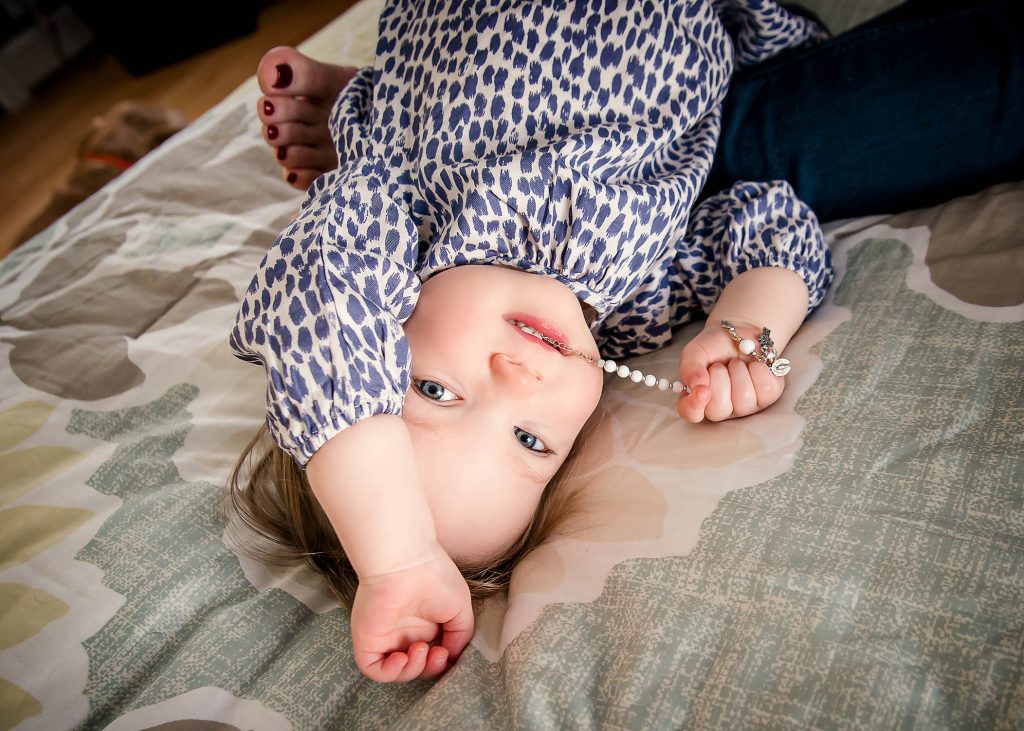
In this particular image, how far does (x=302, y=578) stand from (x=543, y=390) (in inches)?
12.5

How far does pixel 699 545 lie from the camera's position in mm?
604

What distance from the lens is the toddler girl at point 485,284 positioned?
0.62 m

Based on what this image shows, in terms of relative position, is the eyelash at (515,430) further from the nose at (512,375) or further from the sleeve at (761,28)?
the sleeve at (761,28)

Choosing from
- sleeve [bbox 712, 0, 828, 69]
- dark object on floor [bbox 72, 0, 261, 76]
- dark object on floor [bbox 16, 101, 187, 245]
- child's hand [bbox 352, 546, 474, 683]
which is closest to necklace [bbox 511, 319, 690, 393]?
child's hand [bbox 352, 546, 474, 683]

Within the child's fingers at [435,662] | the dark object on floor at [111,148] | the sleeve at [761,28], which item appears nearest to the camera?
the child's fingers at [435,662]

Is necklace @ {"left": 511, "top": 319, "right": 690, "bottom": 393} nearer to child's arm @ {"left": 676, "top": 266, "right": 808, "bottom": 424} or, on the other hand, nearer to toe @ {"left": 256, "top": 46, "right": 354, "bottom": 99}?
child's arm @ {"left": 676, "top": 266, "right": 808, "bottom": 424}

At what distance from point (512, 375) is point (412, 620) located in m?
0.24

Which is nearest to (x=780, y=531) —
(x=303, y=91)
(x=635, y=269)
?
(x=635, y=269)

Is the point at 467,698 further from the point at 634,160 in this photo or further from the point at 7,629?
the point at 634,160

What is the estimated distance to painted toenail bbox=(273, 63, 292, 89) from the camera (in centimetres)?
107

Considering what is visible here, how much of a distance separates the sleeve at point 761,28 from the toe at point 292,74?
0.59 metres

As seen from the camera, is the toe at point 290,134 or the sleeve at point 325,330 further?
the toe at point 290,134

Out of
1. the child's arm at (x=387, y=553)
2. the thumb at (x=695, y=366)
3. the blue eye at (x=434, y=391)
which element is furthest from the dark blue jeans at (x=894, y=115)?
the child's arm at (x=387, y=553)

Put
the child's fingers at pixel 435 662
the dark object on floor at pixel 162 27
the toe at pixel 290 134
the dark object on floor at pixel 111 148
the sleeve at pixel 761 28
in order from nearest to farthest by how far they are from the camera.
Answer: the child's fingers at pixel 435 662, the sleeve at pixel 761 28, the toe at pixel 290 134, the dark object on floor at pixel 111 148, the dark object on floor at pixel 162 27
